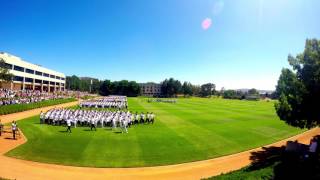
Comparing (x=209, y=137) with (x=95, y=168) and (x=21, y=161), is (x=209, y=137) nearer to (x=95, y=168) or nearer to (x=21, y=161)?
(x=95, y=168)

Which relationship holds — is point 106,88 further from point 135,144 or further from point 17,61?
point 135,144

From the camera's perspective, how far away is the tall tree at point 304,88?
19.8 m

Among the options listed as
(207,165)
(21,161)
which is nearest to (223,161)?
(207,165)

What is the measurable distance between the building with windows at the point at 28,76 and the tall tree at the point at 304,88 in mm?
73672

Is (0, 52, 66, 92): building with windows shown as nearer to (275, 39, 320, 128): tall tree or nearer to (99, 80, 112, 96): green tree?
(99, 80, 112, 96): green tree

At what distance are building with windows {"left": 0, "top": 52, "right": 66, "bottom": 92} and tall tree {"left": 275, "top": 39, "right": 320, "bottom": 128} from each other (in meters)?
73.7

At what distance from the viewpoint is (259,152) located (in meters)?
23.2

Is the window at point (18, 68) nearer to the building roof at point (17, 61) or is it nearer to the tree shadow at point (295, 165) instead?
the building roof at point (17, 61)

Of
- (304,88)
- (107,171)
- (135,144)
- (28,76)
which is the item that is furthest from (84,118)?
(28,76)

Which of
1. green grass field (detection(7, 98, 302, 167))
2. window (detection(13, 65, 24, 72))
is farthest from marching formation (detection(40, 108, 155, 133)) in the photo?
window (detection(13, 65, 24, 72))

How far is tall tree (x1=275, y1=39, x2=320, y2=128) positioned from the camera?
19828 millimetres

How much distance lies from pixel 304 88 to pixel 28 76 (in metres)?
93.2

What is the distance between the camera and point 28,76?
9469cm

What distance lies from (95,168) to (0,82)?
66.3m
